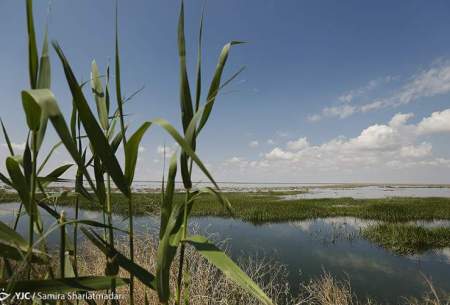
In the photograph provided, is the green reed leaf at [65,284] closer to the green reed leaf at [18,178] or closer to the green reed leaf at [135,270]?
the green reed leaf at [135,270]

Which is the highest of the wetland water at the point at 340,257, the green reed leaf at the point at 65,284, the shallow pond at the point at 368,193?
the green reed leaf at the point at 65,284

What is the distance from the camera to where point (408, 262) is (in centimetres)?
925

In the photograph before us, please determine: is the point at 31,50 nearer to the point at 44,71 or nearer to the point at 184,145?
the point at 44,71

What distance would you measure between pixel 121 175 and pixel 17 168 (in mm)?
367

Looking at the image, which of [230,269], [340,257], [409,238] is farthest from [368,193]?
[230,269]

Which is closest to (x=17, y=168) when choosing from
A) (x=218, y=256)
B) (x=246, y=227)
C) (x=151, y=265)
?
(x=218, y=256)

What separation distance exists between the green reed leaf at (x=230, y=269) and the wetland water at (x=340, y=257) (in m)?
4.15

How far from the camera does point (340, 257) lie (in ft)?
31.6

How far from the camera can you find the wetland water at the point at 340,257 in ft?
23.9

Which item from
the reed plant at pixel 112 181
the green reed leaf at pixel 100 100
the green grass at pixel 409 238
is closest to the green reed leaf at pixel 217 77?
the reed plant at pixel 112 181

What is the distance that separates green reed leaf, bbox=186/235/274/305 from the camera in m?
0.65

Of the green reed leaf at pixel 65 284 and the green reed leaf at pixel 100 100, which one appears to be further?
the green reed leaf at pixel 100 100

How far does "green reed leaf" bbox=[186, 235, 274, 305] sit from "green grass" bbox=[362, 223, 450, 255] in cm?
1225

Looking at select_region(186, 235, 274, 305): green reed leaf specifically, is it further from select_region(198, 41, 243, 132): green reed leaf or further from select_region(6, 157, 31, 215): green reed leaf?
select_region(6, 157, 31, 215): green reed leaf
